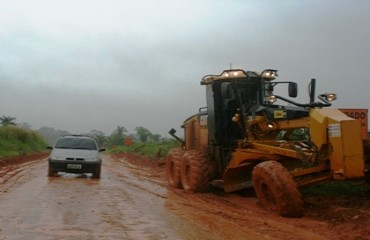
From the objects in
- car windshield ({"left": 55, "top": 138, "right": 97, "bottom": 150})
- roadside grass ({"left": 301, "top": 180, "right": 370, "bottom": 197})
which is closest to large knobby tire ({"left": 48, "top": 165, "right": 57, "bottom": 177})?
car windshield ({"left": 55, "top": 138, "right": 97, "bottom": 150})

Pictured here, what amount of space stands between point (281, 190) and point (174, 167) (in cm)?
613

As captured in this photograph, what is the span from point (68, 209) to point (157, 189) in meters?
4.87

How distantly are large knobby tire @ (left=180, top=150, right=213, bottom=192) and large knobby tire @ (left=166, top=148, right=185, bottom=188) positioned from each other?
0.94m

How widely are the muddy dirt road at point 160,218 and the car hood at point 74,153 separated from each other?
5.91 metres

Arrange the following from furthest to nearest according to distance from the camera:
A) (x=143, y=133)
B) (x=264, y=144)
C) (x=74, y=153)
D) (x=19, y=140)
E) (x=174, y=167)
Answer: (x=143, y=133) → (x=19, y=140) → (x=74, y=153) → (x=174, y=167) → (x=264, y=144)

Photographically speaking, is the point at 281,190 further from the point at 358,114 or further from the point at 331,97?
the point at 331,97

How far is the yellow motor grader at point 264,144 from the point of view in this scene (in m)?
8.33

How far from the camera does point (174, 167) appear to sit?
14227 mm

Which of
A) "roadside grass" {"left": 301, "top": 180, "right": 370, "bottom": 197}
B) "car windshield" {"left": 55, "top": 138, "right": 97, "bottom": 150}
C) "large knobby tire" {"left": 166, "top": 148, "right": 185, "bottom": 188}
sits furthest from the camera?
"car windshield" {"left": 55, "top": 138, "right": 97, "bottom": 150}

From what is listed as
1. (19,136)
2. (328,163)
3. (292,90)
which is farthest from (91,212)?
(19,136)

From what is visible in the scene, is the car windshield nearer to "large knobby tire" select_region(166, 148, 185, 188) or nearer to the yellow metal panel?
"large knobby tire" select_region(166, 148, 185, 188)

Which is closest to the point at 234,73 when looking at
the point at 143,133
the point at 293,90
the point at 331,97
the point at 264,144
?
the point at 293,90

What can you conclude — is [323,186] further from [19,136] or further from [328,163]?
[19,136]

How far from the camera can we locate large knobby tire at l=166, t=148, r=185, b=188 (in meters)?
13.8
